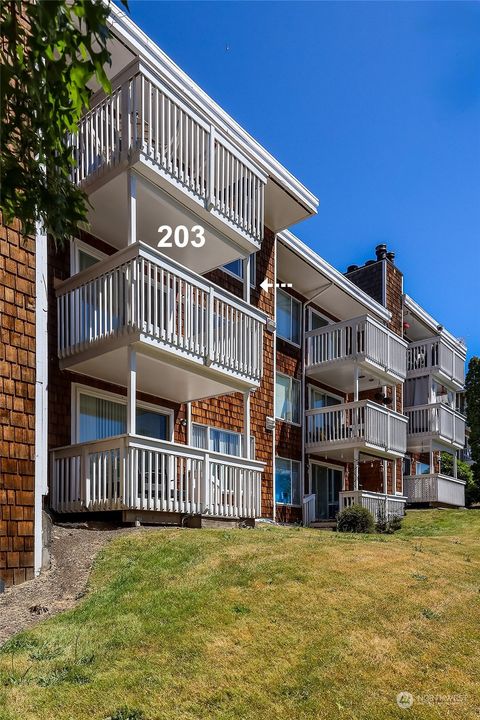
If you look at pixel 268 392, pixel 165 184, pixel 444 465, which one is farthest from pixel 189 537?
pixel 444 465

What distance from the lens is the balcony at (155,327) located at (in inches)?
435

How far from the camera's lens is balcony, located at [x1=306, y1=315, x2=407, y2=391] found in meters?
20.4

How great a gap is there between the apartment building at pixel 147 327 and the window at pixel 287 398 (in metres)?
1.16

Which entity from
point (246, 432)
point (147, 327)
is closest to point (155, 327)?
point (147, 327)

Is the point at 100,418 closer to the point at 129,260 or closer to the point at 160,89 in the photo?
the point at 129,260

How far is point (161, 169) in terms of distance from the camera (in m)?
11.8

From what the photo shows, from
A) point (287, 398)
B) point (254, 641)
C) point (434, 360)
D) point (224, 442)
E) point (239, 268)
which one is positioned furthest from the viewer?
point (434, 360)

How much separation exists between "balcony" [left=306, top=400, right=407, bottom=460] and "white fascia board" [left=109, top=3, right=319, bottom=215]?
20.2 ft

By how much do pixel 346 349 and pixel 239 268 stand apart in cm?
509

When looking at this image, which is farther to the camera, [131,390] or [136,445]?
[131,390]

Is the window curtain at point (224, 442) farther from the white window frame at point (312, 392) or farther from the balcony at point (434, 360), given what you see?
the balcony at point (434, 360)

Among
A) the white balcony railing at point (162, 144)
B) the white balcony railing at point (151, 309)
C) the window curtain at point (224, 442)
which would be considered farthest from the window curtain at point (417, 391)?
the white balcony railing at point (151, 309)

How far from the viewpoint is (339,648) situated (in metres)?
6.09

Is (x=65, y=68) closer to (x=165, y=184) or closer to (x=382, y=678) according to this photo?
(x=382, y=678)
